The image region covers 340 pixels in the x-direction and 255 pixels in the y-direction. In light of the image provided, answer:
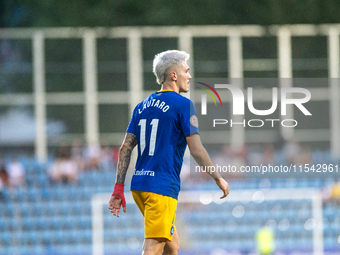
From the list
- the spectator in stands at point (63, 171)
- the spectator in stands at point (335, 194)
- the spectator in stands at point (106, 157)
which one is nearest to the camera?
the spectator in stands at point (335, 194)

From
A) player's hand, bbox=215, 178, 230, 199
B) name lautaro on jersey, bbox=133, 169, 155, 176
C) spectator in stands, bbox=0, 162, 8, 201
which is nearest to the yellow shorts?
name lautaro on jersey, bbox=133, 169, 155, 176

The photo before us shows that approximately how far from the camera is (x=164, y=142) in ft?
11.4

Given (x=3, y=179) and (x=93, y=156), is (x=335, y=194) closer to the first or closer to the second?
(x=93, y=156)

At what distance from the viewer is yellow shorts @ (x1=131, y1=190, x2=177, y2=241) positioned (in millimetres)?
3408

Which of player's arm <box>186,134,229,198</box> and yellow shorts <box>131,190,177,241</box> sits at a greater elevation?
player's arm <box>186,134,229,198</box>

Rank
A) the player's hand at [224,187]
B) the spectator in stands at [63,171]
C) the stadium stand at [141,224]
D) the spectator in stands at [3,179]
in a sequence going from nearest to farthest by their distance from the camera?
the player's hand at [224,187] < the stadium stand at [141,224] < the spectator in stands at [3,179] < the spectator in stands at [63,171]

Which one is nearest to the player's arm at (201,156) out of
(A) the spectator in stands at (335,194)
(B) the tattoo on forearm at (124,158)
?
(B) the tattoo on forearm at (124,158)

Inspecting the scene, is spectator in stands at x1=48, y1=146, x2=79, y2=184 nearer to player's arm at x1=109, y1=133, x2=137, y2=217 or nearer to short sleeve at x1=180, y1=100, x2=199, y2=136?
player's arm at x1=109, y1=133, x2=137, y2=217

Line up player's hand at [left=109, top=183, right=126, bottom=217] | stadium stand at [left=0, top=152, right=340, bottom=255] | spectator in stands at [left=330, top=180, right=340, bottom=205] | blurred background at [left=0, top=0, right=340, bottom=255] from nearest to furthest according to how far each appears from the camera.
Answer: player's hand at [left=109, top=183, right=126, bottom=217]
stadium stand at [left=0, top=152, right=340, bottom=255]
spectator in stands at [left=330, top=180, right=340, bottom=205]
blurred background at [left=0, top=0, right=340, bottom=255]

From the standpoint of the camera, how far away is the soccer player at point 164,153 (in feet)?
11.2

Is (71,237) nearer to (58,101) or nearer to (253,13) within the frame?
(58,101)

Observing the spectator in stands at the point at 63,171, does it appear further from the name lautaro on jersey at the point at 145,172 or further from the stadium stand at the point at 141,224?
the name lautaro on jersey at the point at 145,172

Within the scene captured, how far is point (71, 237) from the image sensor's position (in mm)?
11875

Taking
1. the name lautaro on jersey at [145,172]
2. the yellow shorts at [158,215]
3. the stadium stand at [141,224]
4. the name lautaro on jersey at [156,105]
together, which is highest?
the name lautaro on jersey at [156,105]
